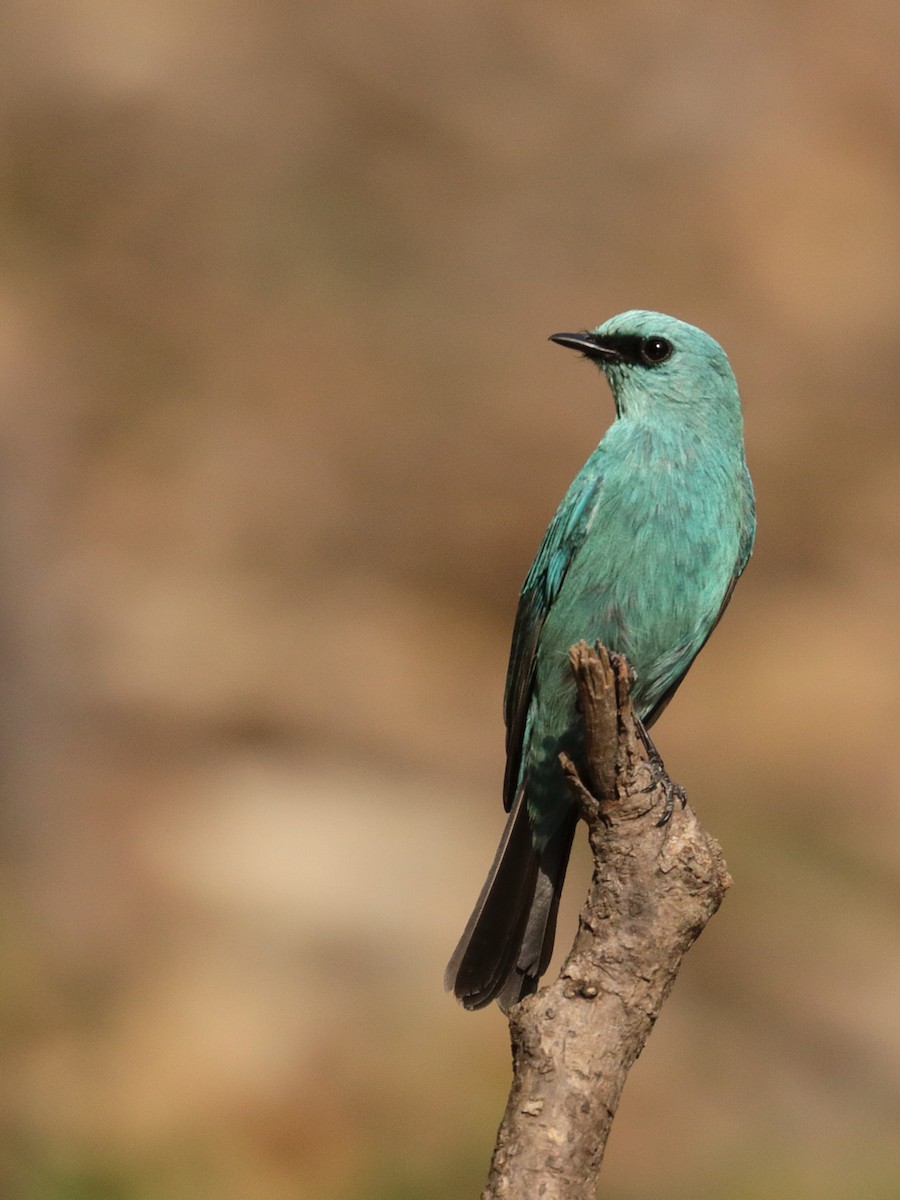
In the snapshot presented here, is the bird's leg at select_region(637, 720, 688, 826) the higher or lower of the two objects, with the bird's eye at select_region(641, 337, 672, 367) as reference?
lower

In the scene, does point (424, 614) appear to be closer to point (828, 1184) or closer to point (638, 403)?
point (828, 1184)

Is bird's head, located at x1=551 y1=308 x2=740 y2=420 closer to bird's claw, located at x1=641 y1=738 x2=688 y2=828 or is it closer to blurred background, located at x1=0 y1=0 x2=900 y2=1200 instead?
bird's claw, located at x1=641 y1=738 x2=688 y2=828

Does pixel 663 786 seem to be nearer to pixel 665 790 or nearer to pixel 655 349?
pixel 665 790

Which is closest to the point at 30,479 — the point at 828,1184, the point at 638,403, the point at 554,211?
the point at 554,211

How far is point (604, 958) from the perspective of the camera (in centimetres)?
366

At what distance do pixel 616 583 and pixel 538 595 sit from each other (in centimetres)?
41

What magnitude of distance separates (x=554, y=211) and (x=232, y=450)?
3.64 m

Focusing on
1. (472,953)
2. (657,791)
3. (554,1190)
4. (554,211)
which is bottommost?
(554,1190)

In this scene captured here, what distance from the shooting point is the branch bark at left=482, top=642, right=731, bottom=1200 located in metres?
3.30

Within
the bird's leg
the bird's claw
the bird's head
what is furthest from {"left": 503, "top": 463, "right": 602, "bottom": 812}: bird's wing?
the bird's claw

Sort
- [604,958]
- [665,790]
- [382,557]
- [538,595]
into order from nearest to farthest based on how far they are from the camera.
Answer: [604,958] → [665,790] → [538,595] → [382,557]

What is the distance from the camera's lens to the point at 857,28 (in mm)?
13203

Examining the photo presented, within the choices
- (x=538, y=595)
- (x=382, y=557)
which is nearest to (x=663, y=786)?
(x=538, y=595)

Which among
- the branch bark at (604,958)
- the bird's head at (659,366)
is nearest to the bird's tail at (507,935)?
the branch bark at (604,958)
